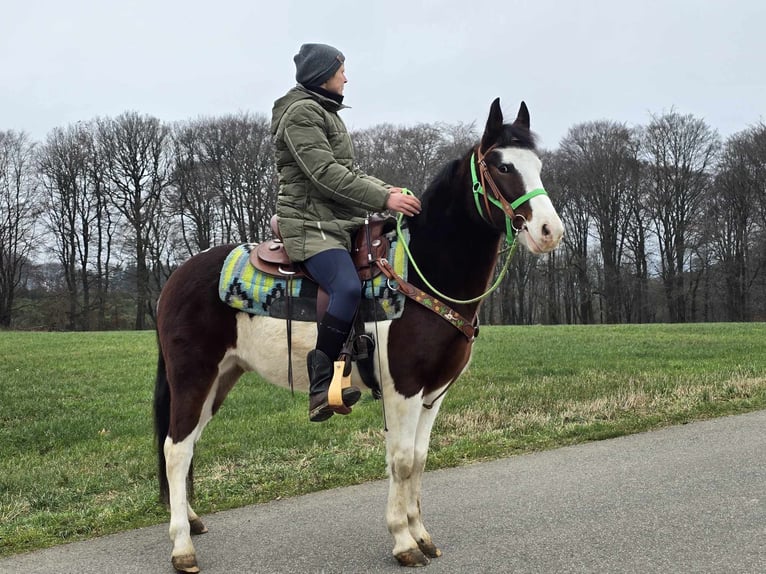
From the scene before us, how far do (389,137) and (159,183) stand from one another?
59.1ft

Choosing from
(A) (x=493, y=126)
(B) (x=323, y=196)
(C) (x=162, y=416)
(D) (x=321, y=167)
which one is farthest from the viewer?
(C) (x=162, y=416)

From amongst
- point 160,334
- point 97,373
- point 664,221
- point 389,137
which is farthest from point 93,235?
point 160,334

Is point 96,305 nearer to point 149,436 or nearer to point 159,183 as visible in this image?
point 159,183

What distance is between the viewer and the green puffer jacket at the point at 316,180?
4.09m

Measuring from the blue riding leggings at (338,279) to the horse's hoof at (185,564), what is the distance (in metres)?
1.82

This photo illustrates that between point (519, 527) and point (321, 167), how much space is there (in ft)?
9.33

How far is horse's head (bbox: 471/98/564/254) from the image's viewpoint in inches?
145

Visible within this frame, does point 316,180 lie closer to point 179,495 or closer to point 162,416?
point 162,416

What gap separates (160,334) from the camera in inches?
188

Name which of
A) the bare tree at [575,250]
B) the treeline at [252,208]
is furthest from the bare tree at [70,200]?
the bare tree at [575,250]

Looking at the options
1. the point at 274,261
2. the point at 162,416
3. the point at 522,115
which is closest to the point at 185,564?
the point at 162,416

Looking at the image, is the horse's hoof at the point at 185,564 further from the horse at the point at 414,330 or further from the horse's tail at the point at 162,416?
the horse's tail at the point at 162,416

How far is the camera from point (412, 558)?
4051 millimetres

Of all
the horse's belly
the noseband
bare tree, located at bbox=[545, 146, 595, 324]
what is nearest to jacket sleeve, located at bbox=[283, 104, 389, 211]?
the noseband
